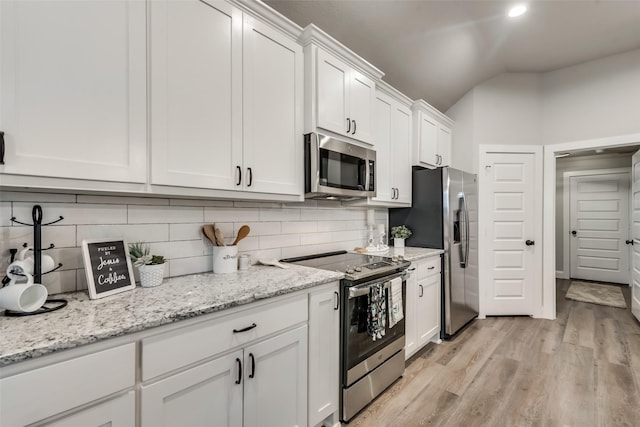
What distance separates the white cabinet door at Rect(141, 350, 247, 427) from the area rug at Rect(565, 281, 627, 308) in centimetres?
532

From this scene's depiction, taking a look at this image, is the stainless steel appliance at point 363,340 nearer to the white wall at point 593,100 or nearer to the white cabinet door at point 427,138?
the white cabinet door at point 427,138

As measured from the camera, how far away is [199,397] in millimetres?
1147

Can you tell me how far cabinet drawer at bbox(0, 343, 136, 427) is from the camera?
0.77m

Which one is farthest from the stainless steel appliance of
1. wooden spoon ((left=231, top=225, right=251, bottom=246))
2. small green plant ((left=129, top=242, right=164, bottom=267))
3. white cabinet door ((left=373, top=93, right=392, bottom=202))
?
small green plant ((left=129, top=242, right=164, bottom=267))

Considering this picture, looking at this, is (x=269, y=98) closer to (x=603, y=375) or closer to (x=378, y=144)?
(x=378, y=144)

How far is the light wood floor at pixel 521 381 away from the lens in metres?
1.86

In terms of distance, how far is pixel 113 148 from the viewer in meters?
1.21

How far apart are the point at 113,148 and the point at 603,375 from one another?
12.0 feet

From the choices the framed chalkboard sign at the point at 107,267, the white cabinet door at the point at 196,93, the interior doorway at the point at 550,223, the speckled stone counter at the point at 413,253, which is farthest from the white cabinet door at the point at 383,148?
the interior doorway at the point at 550,223

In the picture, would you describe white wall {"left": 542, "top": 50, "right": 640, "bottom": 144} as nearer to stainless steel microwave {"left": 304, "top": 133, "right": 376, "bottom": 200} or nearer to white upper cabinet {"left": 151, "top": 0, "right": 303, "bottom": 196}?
stainless steel microwave {"left": 304, "top": 133, "right": 376, "bottom": 200}

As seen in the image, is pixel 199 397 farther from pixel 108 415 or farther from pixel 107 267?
pixel 107 267

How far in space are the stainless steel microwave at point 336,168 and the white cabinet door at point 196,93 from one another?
0.52 meters

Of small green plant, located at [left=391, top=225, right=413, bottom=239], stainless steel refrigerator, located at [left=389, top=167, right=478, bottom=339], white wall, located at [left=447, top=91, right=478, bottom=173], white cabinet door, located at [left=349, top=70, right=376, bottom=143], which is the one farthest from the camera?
white wall, located at [left=447, top=91, right=478, bottom=173]

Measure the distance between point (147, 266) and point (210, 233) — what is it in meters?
0.41
